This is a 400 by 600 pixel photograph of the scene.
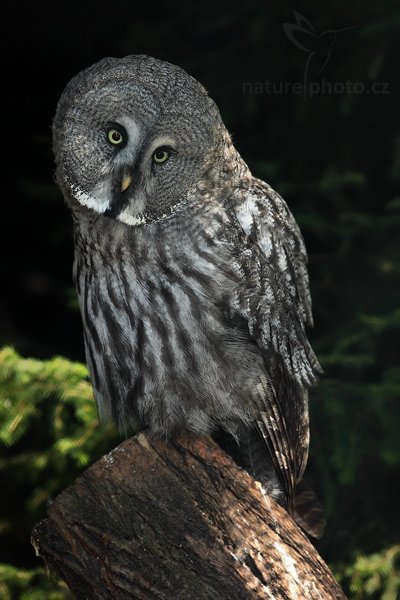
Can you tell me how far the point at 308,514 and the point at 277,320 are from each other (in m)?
0.58

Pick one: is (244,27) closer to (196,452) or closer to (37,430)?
(37,430)

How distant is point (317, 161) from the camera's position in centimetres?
376

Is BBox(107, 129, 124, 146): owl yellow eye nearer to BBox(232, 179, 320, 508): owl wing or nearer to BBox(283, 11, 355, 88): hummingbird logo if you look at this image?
BBox(232, 179, 320, 508): owl wing

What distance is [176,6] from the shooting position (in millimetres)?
3779

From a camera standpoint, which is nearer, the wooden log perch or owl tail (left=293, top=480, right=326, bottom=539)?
the wooden log perch

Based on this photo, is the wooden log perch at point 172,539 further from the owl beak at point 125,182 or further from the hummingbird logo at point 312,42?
the hummingbird logo at point 312,42

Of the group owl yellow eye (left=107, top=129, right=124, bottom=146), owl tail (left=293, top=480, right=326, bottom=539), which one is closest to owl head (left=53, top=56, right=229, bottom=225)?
owl yellow eye (left=107, top=129, right=124, bottom=146)

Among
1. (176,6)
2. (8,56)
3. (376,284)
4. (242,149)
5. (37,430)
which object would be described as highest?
(176,6)

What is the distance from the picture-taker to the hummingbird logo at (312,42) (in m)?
3.50

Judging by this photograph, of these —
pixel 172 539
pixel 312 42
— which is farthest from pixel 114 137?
pixel 312 42

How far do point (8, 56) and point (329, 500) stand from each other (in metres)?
2.31

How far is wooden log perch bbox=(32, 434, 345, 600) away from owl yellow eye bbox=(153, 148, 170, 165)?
2.62 ft

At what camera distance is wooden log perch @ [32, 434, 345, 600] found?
2.05 meters

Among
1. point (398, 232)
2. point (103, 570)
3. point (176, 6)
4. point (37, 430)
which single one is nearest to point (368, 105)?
point (398, 232)
